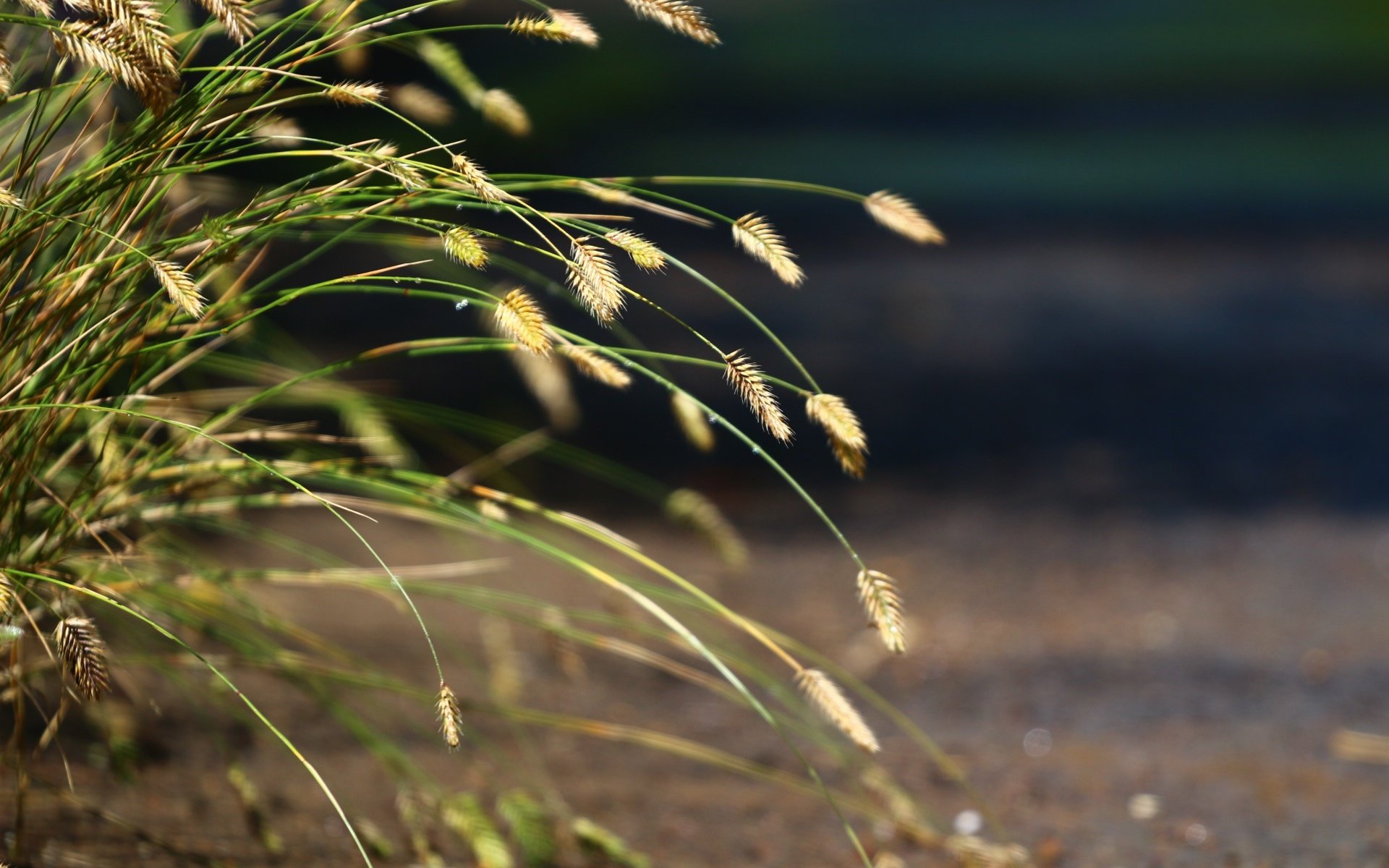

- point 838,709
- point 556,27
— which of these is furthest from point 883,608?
point 556,27

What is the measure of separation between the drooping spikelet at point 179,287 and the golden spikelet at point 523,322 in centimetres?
21

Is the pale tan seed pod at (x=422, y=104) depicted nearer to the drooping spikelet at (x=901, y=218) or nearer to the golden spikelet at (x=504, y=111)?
the golden spikelet at (x=504, y=111)

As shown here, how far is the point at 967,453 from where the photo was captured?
9.38 feet

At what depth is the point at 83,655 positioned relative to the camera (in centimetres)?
82

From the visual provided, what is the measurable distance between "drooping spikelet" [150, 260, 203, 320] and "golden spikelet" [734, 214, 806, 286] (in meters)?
0.40

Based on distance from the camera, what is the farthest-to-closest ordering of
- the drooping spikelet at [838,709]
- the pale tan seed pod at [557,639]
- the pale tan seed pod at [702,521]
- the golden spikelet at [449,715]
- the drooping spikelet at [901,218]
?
the pale tan seed pod at [702,521], the pale tan seed pod at [557,639], the drooping spikelet at [901,218], the drooping spikelet at [838,709], the golden spikelet at [449,715]

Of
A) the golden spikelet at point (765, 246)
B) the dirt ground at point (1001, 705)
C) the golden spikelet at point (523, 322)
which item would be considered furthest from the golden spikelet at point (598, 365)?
the dirt ground at point (1001, 705)

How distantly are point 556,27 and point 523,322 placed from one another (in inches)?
10.3

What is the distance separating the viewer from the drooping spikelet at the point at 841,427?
2.95 ft

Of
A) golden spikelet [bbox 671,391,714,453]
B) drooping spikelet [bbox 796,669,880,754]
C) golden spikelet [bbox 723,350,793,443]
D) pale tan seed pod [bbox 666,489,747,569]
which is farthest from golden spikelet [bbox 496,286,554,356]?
pale tan seed pod [bbox 666,489,747,569]

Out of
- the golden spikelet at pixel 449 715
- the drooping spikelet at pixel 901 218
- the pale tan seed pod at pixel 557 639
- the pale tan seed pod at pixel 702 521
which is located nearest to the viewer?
the golden spikelet at pixel 449 715

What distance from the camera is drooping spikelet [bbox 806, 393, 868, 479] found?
2.95 ft

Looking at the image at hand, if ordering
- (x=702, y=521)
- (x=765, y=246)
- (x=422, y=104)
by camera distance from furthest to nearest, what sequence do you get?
(x=702, y=521) → (x=422, y=104) → (x=765, y=246)

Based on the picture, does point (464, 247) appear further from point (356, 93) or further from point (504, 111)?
point (504, 111)
